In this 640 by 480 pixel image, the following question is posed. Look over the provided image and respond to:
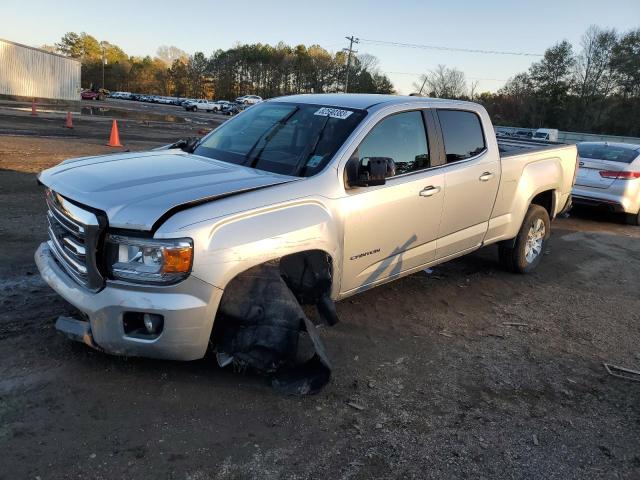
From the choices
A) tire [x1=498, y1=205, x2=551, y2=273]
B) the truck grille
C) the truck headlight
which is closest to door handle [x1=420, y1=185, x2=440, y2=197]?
tire [x1=498, y1=205, x2=551, y2=273]

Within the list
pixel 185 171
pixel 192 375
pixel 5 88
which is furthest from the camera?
pixel 5 88

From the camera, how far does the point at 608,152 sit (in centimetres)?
1017

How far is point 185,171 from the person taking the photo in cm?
370

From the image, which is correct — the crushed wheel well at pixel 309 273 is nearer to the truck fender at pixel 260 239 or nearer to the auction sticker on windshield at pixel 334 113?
the truck fender at pixel 260 239

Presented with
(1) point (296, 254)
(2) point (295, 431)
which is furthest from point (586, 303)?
(2) point (295, 431)

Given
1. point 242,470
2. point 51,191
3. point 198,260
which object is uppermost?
point 51,191

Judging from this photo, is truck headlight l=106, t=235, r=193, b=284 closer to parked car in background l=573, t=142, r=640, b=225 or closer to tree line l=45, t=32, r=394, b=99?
parked car in background l=573, t=142, r=640, b=225

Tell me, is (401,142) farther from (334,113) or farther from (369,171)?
(369,171)

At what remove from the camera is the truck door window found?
13.9 feet

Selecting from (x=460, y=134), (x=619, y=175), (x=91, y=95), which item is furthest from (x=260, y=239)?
(x=91, y=95)

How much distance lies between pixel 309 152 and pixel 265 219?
980 millimetres

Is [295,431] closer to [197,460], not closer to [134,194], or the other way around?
[197,460]

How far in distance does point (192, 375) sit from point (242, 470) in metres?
0.96

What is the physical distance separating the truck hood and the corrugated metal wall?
43959mm
